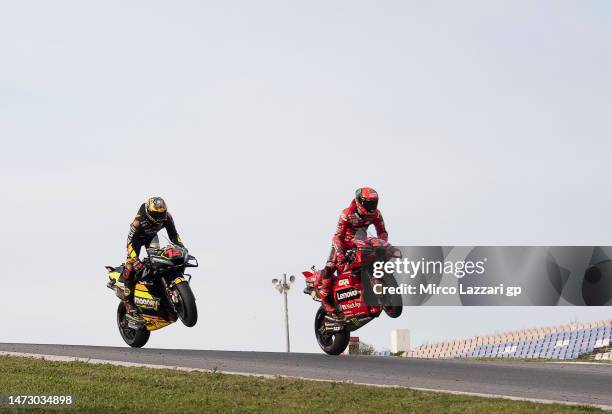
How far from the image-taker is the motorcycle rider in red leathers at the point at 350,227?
1919 centimetres

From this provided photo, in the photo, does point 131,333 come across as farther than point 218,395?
Yes

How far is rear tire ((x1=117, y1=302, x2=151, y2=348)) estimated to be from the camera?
21188 mm

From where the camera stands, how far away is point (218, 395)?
13547mm

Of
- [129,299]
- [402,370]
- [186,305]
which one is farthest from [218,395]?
[129,299]

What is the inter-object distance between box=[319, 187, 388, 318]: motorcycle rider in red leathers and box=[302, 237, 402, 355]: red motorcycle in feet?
0.56

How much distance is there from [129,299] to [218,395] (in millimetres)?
7570

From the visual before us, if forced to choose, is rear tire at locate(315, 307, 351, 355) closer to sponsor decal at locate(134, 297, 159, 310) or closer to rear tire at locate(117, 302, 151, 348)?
sponsor decal at locate(134, 297, 159, 310)

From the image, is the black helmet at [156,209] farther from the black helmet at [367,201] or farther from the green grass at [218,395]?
the green grass at [218,395]

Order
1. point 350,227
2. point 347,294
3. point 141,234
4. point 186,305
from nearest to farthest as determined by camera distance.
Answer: point 186,305 < point 347,294 < point 350,227 < point 141,234

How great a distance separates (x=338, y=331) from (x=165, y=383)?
6.04 meters

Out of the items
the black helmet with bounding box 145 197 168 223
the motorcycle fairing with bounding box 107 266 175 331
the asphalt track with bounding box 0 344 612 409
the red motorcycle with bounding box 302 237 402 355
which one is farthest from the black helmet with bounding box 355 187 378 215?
the motorcycle fairing with bounding box 107 266 175 331

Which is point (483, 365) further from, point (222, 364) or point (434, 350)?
point (434, 350)

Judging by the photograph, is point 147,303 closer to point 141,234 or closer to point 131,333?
point 141,234

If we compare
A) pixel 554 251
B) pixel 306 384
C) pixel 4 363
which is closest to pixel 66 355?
pixel 4 363
